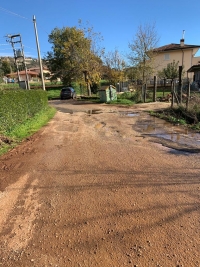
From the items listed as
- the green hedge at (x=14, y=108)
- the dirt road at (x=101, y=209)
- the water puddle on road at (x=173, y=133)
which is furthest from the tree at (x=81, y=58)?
the dirt road at (x=101, y=209)

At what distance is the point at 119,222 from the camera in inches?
112

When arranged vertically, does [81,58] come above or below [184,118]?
above

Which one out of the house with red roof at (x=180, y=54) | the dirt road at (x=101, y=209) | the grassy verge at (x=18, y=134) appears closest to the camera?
the dirt road at (x=101, y=209)

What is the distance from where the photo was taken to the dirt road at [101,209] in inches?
92.1

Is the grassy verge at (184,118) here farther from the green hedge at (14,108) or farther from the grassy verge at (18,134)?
the green hedge at (14,108)

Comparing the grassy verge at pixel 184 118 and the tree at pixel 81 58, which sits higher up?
the tree at pixel 81 58

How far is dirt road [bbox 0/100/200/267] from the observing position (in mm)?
2340

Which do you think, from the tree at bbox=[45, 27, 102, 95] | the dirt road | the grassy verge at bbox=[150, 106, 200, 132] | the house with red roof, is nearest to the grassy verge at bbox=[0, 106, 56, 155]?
the dirt road

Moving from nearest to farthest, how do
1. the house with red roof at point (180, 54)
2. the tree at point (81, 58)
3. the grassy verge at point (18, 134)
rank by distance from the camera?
the grassy verge at point (18, 134) < the tree at point (81, 58) < the house with red roof at point (180, 54)

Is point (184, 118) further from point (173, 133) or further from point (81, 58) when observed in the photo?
point (81, 58)

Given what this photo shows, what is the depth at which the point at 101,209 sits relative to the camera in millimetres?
3146

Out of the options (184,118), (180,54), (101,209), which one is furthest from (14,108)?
(180,54)

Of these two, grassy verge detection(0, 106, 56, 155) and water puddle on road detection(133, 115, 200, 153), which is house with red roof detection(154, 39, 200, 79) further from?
grassy verge detection(0, 106, 56, 155)

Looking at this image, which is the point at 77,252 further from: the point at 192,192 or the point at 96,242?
the point at 192,192
